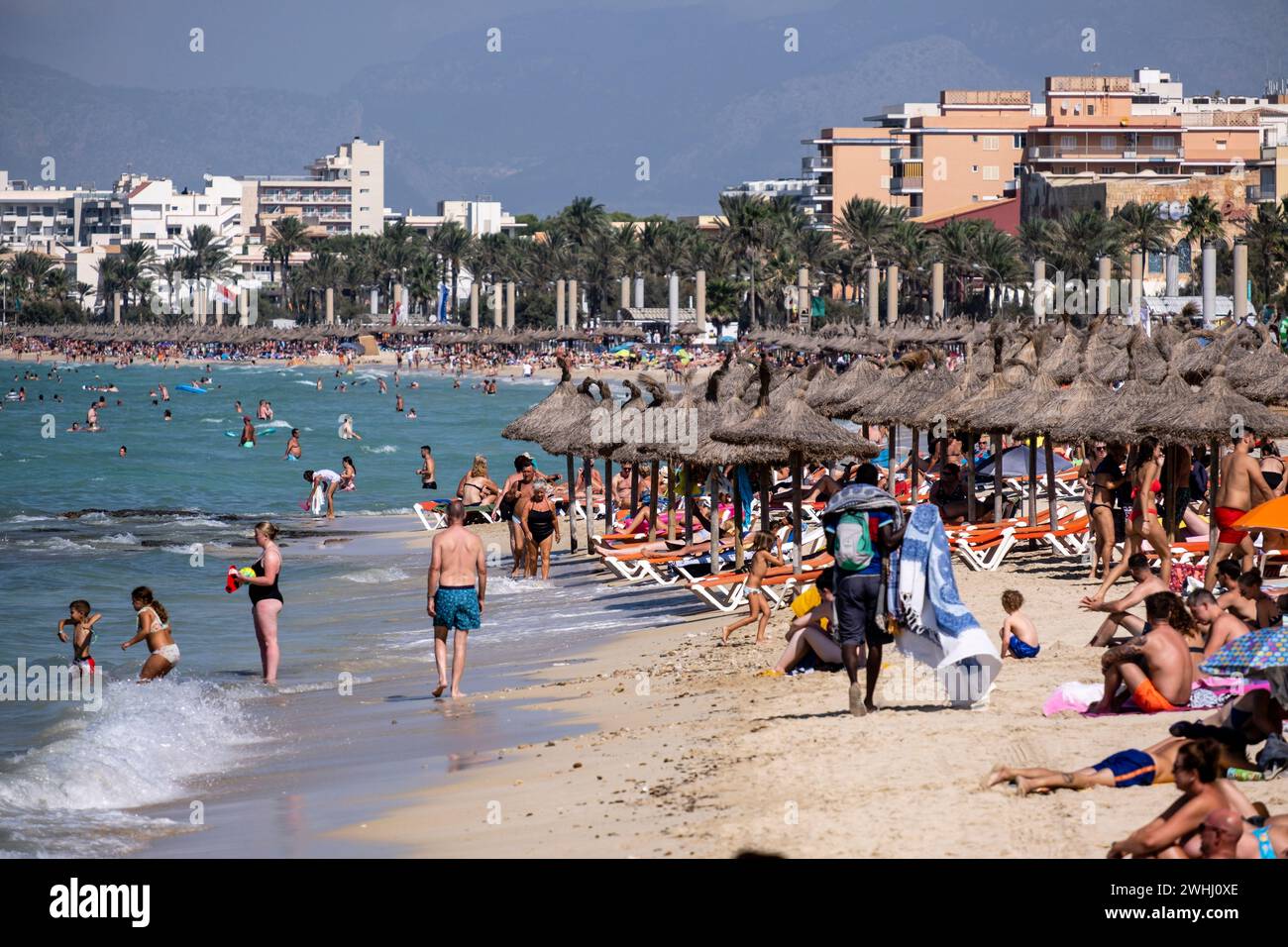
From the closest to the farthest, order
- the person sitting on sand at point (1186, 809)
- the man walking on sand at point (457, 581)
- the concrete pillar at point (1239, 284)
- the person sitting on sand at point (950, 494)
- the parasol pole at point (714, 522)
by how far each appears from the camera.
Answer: the person sitting on sand at point (1186, 809)
the man walking on sand at point (457, 581)
the parasol pole at point (714, 522)
the person sitting on sand at point (950, 494)
the concrete pillar at point (1239, 284)

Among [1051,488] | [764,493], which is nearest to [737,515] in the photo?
[764,493]

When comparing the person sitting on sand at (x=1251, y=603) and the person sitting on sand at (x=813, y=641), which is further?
the person sitting on sand at (x=813, y=641)

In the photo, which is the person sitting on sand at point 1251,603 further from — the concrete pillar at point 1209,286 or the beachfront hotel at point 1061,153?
the beachfront hotel at point 1061,153

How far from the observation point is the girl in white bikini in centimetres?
1257

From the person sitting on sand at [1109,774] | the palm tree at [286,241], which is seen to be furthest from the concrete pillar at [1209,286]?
the palm tree at [286,241]

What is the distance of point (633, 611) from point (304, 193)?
543 feet

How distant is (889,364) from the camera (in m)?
23.1

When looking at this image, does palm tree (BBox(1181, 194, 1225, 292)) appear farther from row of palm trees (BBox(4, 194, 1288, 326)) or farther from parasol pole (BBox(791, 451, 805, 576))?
parasol pole (BBox(791, 451, 805, 576))

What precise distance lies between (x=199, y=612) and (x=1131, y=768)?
498 inches

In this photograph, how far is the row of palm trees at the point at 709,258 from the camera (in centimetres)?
7406

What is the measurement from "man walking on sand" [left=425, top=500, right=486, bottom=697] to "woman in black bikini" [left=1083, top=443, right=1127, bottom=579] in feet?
18.4

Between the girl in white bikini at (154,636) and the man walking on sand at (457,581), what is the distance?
232 cm
